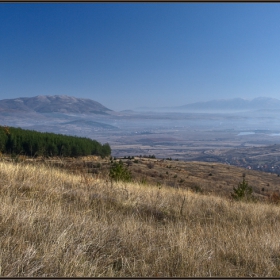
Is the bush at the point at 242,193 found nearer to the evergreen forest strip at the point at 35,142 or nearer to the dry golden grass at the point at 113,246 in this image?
the dry golden grass at the point at 113,246

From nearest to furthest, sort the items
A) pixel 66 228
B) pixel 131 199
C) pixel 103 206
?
pixel 66 228, pixel 103 206, pixel 131 199

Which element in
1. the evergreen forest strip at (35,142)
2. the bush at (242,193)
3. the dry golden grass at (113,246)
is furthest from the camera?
the evergreen forest strip at (35,142)

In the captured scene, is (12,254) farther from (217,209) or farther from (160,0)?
(217,209)

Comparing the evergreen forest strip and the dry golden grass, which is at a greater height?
the dry golden grass

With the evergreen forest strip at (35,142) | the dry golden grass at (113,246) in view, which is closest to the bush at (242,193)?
the dry golden grass at (113,246)

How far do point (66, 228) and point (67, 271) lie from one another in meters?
0.91

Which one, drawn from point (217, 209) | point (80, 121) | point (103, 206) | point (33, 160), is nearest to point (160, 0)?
point (103, 206)

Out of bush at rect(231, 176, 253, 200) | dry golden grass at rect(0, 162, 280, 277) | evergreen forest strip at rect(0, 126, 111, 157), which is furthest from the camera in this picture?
evergreen forest strip at rect(0, 126, 111, 157)

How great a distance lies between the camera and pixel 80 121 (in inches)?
7347

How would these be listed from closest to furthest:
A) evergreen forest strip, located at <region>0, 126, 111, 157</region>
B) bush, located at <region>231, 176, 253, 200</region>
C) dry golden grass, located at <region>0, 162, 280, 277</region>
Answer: dry golden grass, located at <region>0, 162, 280, 277</region>, bush, located at <region>231, 176, 253, 200</region>, evergreen forest strip, located at <region>0, 126, 111, 157</region>

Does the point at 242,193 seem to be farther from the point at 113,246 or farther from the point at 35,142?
the point at 35,142

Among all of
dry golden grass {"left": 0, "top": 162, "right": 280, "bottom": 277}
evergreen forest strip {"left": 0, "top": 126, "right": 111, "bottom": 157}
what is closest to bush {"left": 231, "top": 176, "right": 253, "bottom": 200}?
dry golden grass {"left": 0, "top": 162, "right": 280, "bottom": 277}

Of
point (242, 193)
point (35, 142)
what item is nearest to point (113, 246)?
point (242, 193)

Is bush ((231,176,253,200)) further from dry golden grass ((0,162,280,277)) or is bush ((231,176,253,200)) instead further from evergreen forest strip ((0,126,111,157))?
evergreen forest strip ((0,126,111,157))
